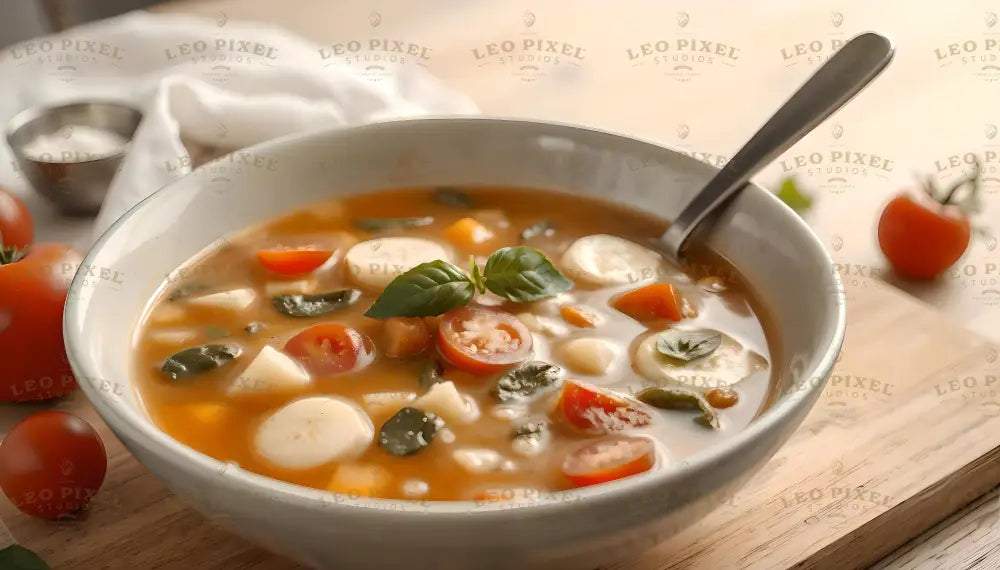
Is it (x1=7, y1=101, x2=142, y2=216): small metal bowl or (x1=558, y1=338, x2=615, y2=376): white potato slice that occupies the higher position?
(x1=558, y1=338, x2=615, y2=376): white potato slice

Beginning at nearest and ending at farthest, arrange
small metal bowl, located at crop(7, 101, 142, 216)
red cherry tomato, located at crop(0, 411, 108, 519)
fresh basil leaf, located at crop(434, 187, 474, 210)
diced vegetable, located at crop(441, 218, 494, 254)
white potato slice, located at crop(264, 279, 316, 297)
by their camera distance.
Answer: red cherry tomato, located at crop(0, 411, 108, 519) → white potato slice, located at crop(264, 279, 316, 297) → diced vegetable, located at crop(441, 218, 494, 254) → fresh basil leaf, located at crop(434, 187, 474, 210) → small metal bowl, located at crop(7, 101, 142, 216)

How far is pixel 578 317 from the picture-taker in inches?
86.4

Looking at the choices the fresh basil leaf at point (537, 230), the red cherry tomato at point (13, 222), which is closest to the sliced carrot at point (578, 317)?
the fresh basil leaf at point (537, 230)

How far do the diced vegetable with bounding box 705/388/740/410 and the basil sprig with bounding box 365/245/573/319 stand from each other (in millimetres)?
418

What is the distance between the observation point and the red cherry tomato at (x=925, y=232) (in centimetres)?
279

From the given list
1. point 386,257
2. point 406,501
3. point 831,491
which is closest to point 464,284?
point 386,257

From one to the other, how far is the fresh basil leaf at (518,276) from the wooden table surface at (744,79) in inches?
29.7

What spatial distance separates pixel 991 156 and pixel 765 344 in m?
1.82

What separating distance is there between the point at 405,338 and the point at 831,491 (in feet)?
2.78

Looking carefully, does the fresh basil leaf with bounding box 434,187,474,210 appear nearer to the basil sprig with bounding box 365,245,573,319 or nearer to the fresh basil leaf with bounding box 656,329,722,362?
the basil sprig with bounding box 365,245,573,319

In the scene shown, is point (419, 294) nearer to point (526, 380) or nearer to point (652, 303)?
point (526, 380)

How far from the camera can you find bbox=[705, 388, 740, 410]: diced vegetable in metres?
1.96

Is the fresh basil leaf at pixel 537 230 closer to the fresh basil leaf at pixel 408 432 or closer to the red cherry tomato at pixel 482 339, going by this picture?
the red cherry tomato at pixel 482 339

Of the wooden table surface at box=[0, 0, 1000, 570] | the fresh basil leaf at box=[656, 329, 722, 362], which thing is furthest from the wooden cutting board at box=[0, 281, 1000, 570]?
the fresh basil leaf at box=[656, 329, 722, 362]
